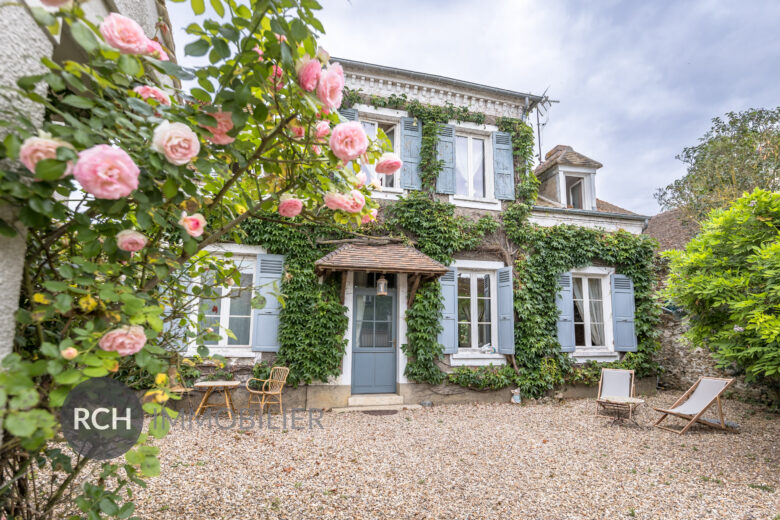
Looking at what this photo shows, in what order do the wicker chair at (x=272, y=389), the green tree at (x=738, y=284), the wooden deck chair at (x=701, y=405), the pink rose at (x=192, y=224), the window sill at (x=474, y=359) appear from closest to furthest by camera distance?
the pink rose at (x=192, y=224), the green tree at (x=738, y=284), the wooden deck chair at (x=701, y=405), the wicker chair at (x=272, y=389), the window sill at (x=474, y=359)

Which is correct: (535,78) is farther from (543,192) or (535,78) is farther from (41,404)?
(41,404)

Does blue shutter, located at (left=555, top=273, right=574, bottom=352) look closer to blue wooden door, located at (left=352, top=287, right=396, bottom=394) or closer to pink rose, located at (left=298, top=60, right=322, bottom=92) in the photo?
blue wooden door, located at (left=352, top=287, right=396, bottom=394)

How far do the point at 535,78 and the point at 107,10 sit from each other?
8656mm

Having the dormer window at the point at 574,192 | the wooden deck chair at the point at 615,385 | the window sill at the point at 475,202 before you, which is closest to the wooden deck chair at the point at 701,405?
the wooden deck chair at the point at 615,385

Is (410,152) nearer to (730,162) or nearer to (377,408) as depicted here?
(377,408)

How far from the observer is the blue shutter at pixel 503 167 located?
844cm

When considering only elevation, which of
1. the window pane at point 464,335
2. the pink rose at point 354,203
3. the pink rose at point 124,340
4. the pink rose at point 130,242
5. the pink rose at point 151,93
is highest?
the pink rose at point 151,93

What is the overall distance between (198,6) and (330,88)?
0.48m

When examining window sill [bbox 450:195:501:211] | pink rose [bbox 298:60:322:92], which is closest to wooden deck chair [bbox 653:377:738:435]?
window sill [bbox 450:195:501:211]

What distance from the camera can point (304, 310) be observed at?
274 inches

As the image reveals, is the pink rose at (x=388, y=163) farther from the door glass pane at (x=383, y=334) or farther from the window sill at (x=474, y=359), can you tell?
the window sill at (x=474, y=359)

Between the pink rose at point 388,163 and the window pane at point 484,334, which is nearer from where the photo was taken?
the pink rose at point 388,163

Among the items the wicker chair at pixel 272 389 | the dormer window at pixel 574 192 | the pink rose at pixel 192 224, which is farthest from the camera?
the dormer window at pixel 574 192

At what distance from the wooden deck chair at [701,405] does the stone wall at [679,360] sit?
206 cm
